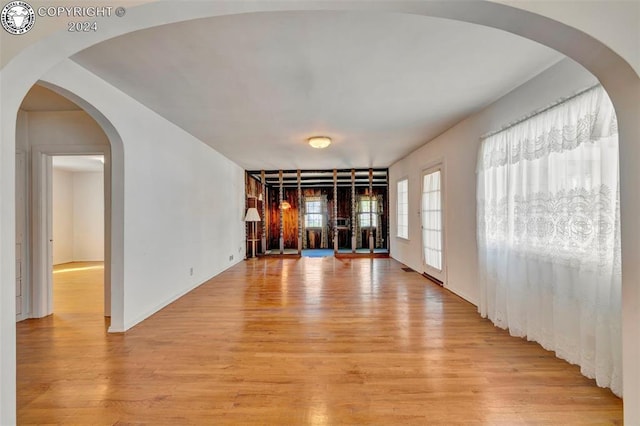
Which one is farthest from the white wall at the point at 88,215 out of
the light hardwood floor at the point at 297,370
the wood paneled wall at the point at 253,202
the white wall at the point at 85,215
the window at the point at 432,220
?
the window at the point at 432,220

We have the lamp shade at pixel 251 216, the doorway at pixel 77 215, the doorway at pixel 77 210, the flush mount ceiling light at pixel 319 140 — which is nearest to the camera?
the flush mount ceiling light at pixel 319 140

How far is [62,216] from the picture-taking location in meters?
8.05

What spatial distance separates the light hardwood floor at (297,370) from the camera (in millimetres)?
1892

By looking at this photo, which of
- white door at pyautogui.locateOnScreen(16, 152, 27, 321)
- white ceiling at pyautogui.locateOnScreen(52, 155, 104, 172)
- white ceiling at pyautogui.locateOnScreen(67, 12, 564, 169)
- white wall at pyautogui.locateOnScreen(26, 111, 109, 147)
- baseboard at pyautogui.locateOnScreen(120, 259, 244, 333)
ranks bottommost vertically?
baseboard at pyautogui.locateOnScreen(120, 259, 244, 333)

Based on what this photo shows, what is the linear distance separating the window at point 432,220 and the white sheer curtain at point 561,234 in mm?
1806

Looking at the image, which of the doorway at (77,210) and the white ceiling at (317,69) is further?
the doorway at (77,210)

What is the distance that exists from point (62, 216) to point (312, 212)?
7.61 m

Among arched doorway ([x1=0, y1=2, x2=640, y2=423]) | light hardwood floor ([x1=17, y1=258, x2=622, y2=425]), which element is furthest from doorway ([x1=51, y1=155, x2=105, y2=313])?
arched doorway ([x1=0, y1=2, x2=640, y2=423])

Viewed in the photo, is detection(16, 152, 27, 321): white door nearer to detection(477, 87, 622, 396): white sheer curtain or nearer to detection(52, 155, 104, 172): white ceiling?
detection(52, 155, 104, 172): white ceiling

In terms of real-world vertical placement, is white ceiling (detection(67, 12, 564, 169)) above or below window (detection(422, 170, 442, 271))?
above

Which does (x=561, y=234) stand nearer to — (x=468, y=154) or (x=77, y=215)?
(x=468, y=154)

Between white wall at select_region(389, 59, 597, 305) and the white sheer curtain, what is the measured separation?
0.52 ft

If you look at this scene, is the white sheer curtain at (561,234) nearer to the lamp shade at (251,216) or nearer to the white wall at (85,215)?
the lamp shade at (251,216)

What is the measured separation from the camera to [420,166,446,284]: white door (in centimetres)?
516
